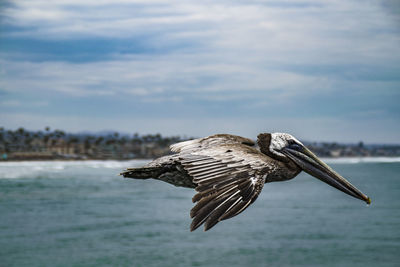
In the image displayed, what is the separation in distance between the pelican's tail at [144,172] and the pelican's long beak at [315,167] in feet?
4.73

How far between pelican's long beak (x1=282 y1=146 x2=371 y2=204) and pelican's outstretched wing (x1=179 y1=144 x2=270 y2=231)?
390 mm

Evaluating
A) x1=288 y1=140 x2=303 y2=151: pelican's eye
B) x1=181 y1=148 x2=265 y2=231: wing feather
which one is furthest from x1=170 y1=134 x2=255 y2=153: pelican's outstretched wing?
x1=288 y1=140 x2=303 y2=151: pelican's eye

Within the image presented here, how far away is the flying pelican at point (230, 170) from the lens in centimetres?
479

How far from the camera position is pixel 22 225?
2499 inches

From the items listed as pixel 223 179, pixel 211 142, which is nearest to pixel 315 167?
pixel 211 142

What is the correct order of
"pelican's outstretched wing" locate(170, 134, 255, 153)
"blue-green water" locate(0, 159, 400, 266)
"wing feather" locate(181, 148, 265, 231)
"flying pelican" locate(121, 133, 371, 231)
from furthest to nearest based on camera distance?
"blue-green water" locate(0, 159, 400, 266) → "pelican's outstretched wing" locate(170, 134, 255, 153) → "flying pelican" locate(121, 133, 371, 231) → "wing feather" locate(181, 148, 265, 231)

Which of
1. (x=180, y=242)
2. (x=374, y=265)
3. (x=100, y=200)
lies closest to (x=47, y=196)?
(x=100, y=200)

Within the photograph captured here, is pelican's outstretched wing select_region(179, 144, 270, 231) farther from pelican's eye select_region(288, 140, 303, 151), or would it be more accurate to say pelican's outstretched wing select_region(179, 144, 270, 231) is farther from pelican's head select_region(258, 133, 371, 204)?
pelican's eye select_region(288, 140, 303, 151)

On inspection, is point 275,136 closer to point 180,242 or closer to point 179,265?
point 179,265

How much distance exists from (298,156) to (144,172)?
5.76ft

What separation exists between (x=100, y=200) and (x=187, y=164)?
3648 inches

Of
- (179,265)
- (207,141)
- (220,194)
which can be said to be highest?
(207,141)

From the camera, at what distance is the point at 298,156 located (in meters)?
6.09

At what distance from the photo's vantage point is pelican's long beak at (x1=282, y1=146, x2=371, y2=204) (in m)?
6.04
